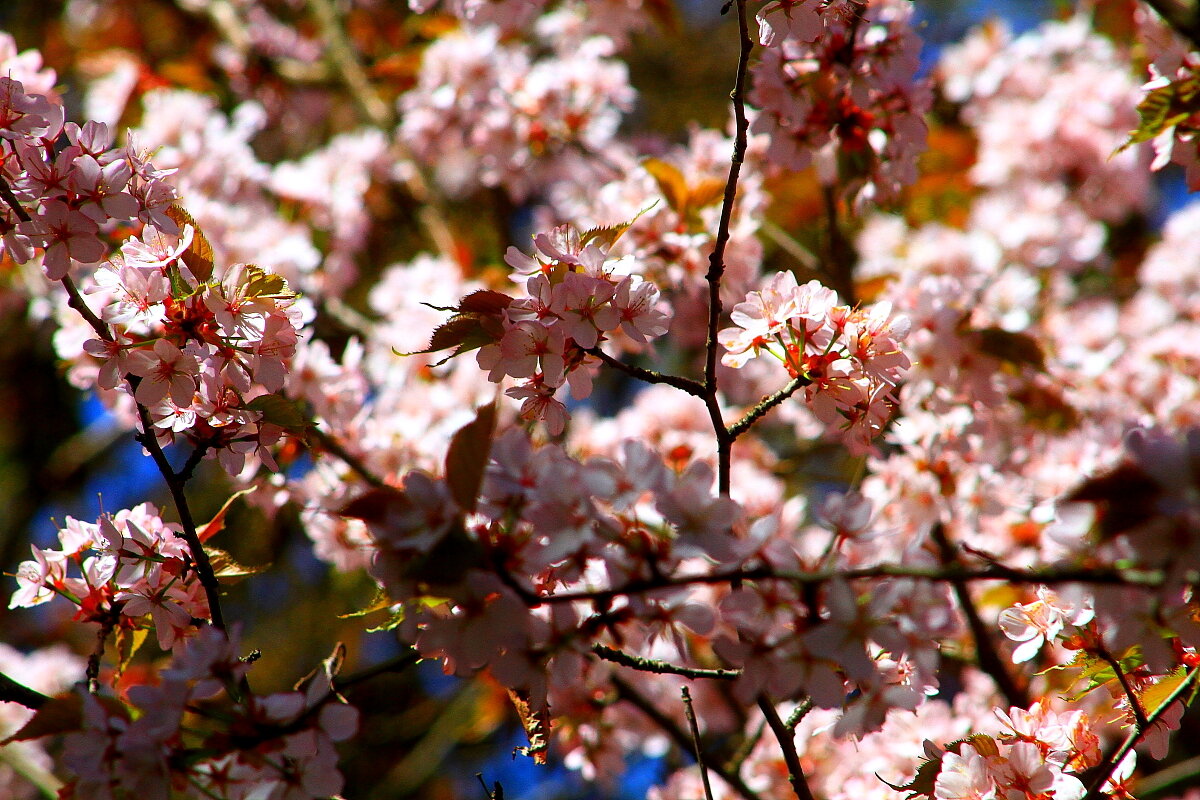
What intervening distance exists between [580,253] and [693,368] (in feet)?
7.90

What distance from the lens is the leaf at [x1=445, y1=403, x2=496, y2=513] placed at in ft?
3.17

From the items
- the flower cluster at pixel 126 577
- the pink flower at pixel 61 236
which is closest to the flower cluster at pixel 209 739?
the flower cluster at pixel 126 577

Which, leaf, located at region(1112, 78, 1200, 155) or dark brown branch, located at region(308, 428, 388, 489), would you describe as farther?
dark brown branch, located at region(308, 428, 388, 489)

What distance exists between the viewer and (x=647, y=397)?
9.68 ft

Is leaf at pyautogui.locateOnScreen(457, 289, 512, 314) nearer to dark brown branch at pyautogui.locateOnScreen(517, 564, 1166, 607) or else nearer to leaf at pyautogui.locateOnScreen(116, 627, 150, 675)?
dark brown branch at pyautogui.locateOnScreen(517, 564, 1166, 607)

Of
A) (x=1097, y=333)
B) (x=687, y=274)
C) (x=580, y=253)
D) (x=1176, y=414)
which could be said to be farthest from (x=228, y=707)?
(x=1097, y=333)

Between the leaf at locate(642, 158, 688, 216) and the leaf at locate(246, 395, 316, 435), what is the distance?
1.02 meters

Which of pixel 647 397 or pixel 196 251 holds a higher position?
pixel 647 397

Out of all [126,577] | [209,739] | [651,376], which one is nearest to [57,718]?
[209,739]

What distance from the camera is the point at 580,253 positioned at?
50.7 inches

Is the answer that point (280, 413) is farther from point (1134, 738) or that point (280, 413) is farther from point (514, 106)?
point (514, 106)

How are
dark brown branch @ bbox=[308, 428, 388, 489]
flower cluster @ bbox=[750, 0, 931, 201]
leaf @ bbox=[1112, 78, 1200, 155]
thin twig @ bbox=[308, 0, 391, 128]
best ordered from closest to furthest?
1. leaf @ bbox=[1112, 78, 1200, 155]
2. flower cluster @ bbox=[750, 0, 931, 201]
3. dark brown branch @ bbox=[308, 428, 388, 489]
4. thin twig @ bbox=[308, 0, 391, 128]

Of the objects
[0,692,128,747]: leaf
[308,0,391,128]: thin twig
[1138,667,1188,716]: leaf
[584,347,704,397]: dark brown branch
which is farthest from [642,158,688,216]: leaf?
[308,0,391,128]: thin twig

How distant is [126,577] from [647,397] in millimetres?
1856
